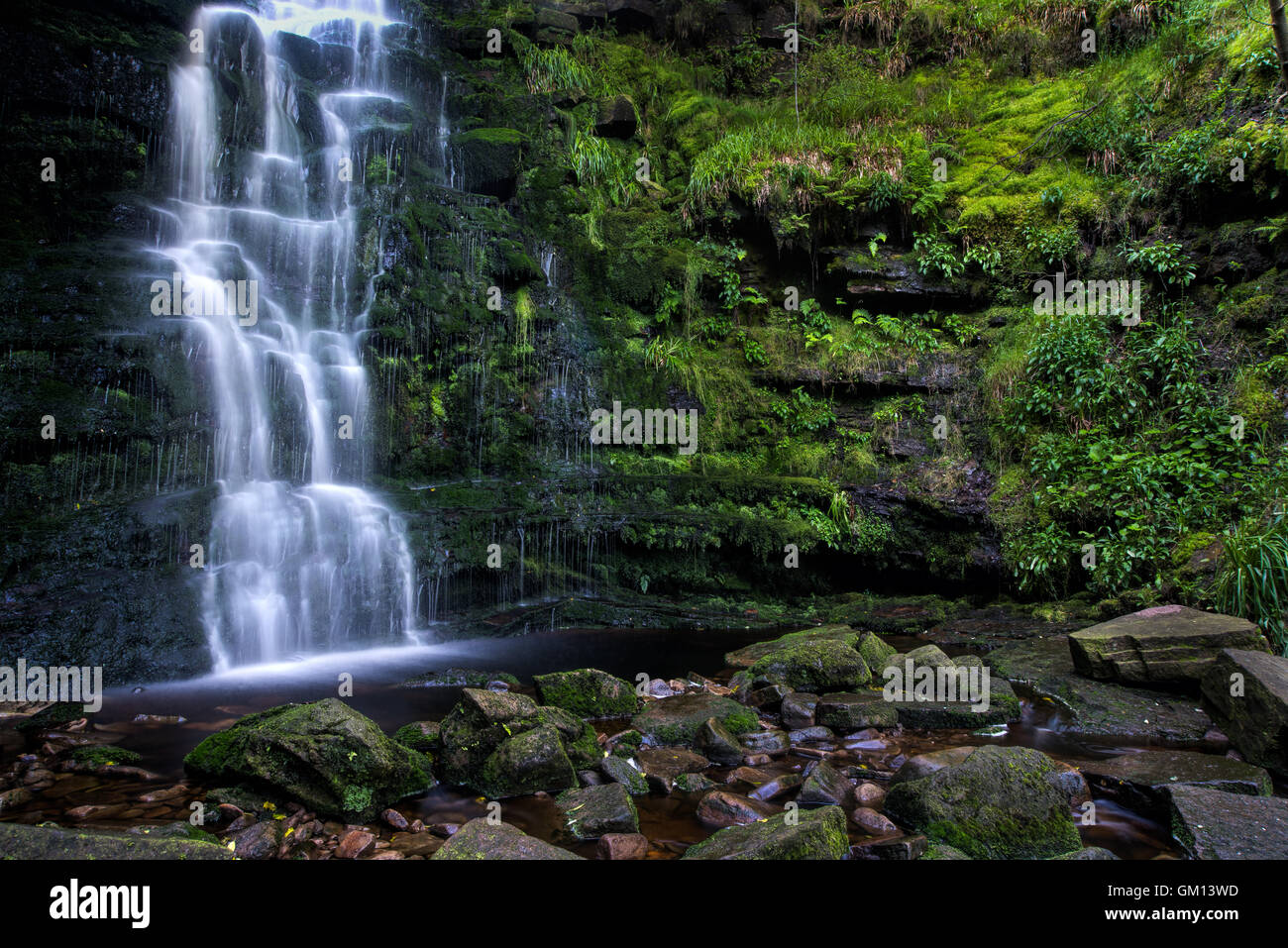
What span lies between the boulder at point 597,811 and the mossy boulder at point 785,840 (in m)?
0.51

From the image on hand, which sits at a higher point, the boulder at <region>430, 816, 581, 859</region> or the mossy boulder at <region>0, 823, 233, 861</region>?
the mossy boulder at <region>0, 823, 233, 861</region>

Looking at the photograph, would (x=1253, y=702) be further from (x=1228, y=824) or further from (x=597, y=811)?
(x=597, y=811)

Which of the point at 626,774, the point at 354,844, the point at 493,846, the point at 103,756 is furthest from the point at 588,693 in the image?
the point at 103,756

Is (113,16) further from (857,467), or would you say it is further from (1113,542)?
(1113,542)

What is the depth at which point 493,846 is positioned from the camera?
9.66ft

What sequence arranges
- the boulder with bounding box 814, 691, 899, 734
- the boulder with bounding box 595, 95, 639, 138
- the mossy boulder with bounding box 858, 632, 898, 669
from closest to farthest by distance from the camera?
the boulder with bounding box 814, 691, 899, 734 < the mossy boulder with bounding box 858, 632, 898, 669 < the boulder with bounding box 595, 95, 639, 138

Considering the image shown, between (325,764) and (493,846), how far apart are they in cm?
138

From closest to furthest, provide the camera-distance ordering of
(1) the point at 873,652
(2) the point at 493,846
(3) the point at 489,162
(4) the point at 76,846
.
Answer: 1. (4) the point at 76,846
2. (2) the point at 493,846
3. (1) the point at 873,652
4. (3) the point at 489,162

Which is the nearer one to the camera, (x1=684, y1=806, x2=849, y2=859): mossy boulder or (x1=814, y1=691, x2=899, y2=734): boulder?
(x1=684, y1=806, x2=849, y2=859): mossy boulder

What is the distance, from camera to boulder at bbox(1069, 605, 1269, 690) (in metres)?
5.29

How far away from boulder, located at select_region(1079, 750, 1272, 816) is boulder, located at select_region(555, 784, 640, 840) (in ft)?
9.52

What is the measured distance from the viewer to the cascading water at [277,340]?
24.8 ft

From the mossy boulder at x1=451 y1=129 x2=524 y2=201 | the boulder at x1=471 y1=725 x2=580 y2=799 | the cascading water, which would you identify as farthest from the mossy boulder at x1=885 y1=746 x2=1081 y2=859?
the mossy boulder at x1=451 y1=129 x2=524 y2=201

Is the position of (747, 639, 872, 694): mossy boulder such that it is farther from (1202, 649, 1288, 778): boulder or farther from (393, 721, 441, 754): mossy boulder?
Result: (393, 721, 441, 754): mossy boulder
